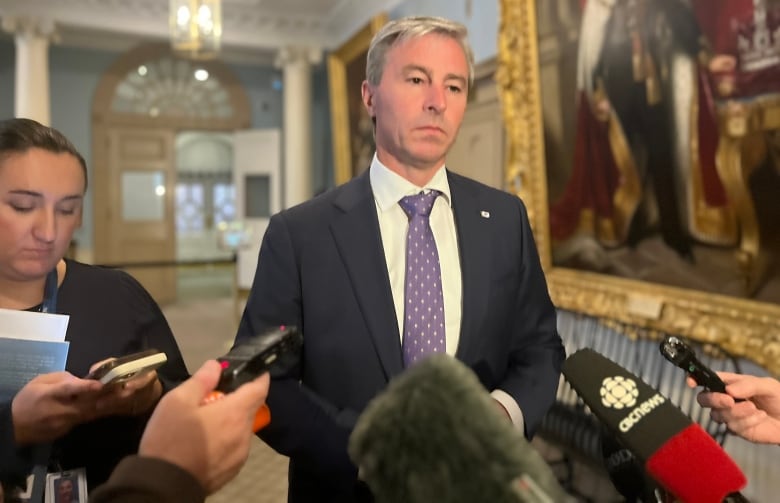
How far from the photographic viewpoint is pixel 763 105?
1844 millimetres

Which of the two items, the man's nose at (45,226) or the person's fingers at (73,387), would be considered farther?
the man's nose at (45,226)

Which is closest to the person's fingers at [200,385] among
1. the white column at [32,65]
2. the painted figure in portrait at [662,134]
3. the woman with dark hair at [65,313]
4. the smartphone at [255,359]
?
the smartphone at [255,359]

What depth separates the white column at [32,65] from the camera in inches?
258

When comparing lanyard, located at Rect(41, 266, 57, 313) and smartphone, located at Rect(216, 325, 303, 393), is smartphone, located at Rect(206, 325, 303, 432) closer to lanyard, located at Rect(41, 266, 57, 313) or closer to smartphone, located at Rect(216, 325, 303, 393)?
smartphone, located at Rect(216, 325, 303, 393)

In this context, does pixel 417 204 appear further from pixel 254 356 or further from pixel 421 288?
pixel 254 356

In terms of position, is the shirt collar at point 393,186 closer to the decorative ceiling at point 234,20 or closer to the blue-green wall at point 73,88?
the decorative ceiling at point 234,20

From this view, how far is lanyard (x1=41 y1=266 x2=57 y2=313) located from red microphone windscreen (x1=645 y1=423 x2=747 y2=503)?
116cm

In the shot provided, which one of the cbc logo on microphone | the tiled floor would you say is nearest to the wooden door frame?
the tiled floor

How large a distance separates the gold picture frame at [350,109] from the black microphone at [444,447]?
17.4 feet

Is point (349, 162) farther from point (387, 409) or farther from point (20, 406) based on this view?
point (387, 409)

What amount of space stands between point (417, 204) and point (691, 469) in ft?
2.72

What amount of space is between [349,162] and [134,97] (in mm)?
3807

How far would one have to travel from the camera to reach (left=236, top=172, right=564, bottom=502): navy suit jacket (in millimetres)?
1189

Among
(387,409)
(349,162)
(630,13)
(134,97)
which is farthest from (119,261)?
(387,409)
